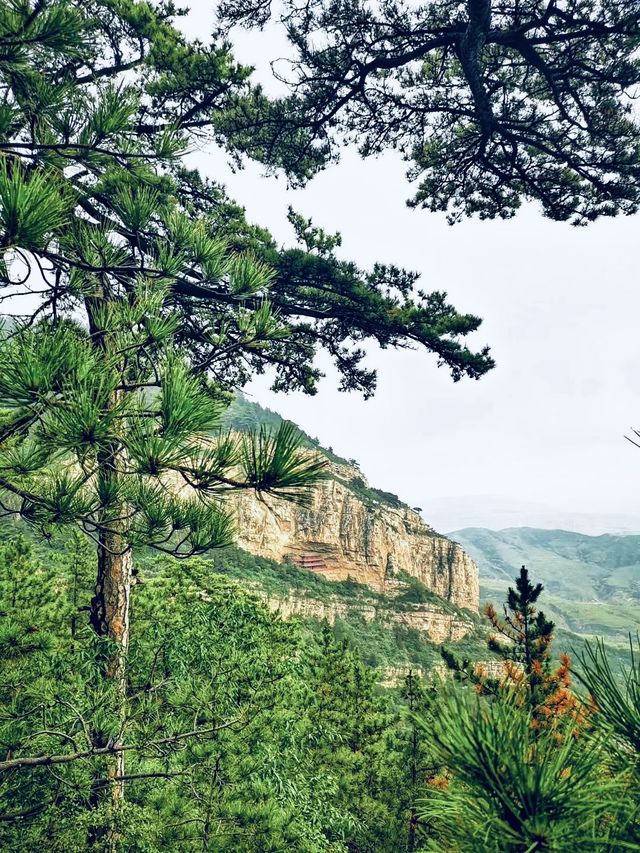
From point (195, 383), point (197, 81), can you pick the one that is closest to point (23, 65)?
point (195, 383)

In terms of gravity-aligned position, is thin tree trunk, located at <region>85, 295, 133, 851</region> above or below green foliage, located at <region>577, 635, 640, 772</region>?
below

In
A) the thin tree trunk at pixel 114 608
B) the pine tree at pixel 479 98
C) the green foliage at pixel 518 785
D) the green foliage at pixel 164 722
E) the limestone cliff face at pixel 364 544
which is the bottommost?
the limestone cliff face at pixel 364 544

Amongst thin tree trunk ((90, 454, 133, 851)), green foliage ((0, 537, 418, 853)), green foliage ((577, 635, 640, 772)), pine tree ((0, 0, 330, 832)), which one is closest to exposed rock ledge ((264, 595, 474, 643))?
green foliage ((0, 537, 418, 853))

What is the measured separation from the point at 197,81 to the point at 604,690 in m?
6.26

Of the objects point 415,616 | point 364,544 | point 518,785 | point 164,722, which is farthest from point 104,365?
point 364,544

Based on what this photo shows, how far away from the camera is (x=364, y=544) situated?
3014 inches

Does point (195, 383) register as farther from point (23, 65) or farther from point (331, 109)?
point (331, 109)

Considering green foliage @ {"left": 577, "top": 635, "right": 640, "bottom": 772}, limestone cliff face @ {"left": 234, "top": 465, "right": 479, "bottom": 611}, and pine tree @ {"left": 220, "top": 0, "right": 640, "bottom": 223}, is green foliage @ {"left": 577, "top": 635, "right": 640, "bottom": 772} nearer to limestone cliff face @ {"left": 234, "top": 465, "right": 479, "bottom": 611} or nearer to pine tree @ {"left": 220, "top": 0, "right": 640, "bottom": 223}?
pine tree @ {"left": 220, "top": 0, "right": 640, "bottom": 223}

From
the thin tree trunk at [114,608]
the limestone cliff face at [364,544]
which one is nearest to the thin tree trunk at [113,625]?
the thin tree trunk at [114,608]

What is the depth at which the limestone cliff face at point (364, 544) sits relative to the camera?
2808 inches

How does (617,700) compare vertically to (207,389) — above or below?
below

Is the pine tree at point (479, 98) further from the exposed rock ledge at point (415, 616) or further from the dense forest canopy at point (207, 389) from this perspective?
the exposed rock ledge at point (415, 616)

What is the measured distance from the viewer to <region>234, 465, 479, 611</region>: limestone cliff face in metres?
71.3

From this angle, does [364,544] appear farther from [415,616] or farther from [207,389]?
[207,389]
